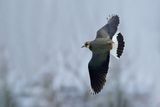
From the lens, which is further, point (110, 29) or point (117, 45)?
point (110, 29)

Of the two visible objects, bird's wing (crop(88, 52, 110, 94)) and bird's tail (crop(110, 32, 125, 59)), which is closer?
bird's tail (crop(110, 32, 125, 59))

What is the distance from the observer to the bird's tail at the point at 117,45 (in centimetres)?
256

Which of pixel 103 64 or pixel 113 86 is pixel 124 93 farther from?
pixel 103 64

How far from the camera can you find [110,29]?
8.91ft

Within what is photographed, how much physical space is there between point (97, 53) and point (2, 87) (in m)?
3.68

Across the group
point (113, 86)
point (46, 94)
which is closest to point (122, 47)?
point (113, 86)

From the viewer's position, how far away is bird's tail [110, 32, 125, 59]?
2559mm

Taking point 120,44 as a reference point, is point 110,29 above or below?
above

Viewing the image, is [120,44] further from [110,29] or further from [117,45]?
[110,29]

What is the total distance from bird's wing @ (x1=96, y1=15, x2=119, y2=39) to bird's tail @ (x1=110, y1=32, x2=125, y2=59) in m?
0.02

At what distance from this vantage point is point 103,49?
256 cm

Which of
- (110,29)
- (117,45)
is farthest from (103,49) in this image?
(110,29)

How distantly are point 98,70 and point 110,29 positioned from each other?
0.48 ft

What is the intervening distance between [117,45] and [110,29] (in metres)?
0.15
